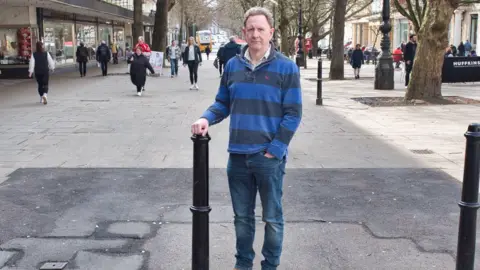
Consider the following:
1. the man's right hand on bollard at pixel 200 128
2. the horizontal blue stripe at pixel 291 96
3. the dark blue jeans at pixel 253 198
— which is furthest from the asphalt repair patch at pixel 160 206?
the horizontal blue stripe at pixel 291 96

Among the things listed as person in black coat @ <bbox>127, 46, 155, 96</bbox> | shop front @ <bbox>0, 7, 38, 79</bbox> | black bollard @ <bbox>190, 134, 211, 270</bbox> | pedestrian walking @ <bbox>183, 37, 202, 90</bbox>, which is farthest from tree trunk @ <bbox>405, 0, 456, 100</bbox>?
shop front @ <bbox>0, 7, 38, 79</bbox>

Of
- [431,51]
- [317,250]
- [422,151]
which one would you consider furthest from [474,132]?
[431,51]

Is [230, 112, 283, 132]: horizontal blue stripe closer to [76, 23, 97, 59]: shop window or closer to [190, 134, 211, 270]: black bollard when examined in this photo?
[190, 134, 211, 270]: black bollard

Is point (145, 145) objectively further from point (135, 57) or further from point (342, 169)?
point (135, 57)

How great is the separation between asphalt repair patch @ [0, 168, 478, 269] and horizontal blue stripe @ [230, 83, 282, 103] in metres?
1.63

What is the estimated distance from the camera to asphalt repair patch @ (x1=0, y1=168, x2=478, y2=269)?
468 cm

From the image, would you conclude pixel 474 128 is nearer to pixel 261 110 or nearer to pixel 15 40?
pixel 261 110

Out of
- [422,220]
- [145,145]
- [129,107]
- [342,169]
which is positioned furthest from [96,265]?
[129,107]

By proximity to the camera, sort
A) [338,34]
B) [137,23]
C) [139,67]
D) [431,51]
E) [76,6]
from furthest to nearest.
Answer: [137,23], [76,6], [338,34], [139,67], [431,51]

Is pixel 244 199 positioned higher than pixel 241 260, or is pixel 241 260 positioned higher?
pixel 244 199

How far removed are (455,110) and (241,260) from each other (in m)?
10.7

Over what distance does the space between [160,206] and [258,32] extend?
277 cm

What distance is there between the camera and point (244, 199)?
11.9 feet

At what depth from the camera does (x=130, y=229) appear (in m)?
4.99
